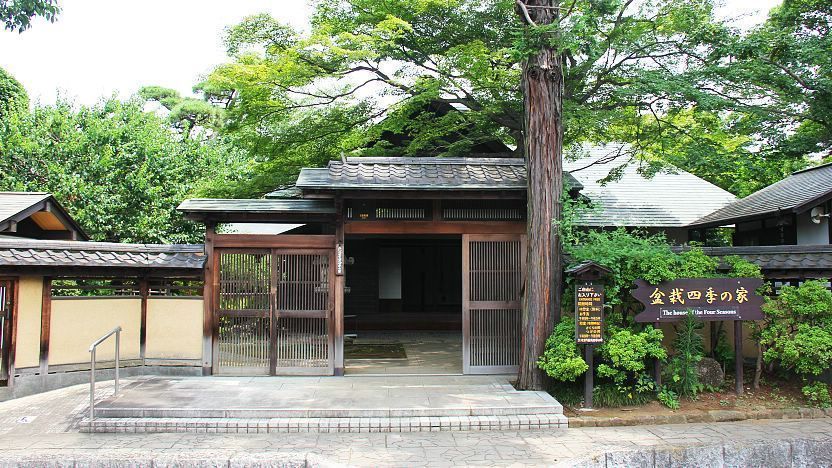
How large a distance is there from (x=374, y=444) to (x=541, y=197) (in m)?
4.76

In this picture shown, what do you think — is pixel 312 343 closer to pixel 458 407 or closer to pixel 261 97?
pixel 458 407

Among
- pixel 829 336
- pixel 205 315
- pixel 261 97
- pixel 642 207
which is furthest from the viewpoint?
pixel 642 207

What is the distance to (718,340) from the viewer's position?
966 centimetres

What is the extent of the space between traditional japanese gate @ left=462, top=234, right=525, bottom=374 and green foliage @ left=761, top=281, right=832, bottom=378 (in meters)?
3.97

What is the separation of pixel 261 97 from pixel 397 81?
3.50 metres

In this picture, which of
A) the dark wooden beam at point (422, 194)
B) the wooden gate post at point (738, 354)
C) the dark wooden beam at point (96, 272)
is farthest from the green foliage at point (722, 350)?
the dark wooden beam at point (96, 272)

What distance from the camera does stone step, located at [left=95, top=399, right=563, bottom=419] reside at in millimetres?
7871

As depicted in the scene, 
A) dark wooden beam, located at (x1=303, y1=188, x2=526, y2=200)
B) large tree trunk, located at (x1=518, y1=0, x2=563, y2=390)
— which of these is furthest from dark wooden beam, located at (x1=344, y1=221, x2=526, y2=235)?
large tree trunk, located at (x1=518, y1=0, x2=563, y2=390)

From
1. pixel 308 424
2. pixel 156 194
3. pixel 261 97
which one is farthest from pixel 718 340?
pixel 156 194

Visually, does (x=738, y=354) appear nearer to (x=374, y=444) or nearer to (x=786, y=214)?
(x=786, y=214)

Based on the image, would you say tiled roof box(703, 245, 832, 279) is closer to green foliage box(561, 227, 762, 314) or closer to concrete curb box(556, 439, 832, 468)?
green foliage box(561, 227, 762, 314)

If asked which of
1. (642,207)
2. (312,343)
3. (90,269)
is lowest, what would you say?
(312,343)

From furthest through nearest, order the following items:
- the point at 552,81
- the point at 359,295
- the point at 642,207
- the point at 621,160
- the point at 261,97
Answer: the point at 621,160 < the point at 359,295 < the point at 642,207 < the point at 261,97 < the point at 552,81

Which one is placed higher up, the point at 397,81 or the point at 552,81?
the point at 397,81
